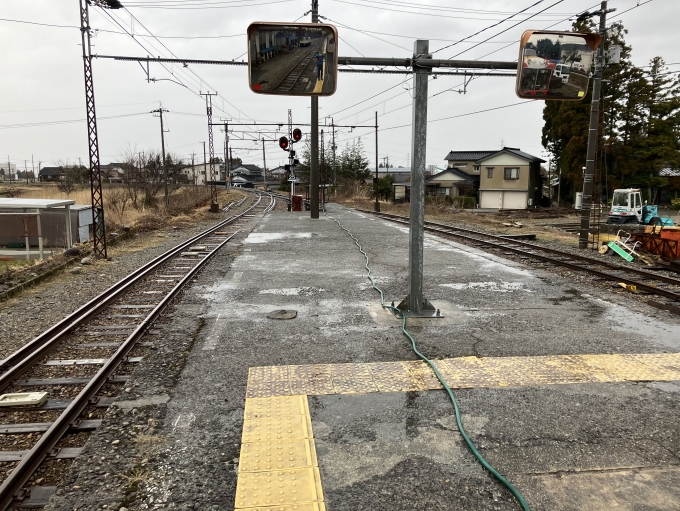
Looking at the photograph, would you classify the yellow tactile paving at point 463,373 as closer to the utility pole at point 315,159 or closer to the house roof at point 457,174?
the utility pole at point 315,159

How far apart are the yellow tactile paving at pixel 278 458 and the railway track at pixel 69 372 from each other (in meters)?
1.23

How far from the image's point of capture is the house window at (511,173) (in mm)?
45281

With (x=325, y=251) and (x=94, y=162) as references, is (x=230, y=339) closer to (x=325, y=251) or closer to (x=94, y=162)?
(x=325, y=251)

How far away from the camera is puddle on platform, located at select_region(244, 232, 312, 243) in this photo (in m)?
15.2

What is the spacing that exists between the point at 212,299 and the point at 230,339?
2153mm

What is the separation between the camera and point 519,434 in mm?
3580

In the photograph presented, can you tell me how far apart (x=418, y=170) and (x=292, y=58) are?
2.19m

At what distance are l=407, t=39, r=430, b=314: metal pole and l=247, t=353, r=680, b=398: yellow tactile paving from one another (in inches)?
67.2

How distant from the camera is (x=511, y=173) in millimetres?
45469

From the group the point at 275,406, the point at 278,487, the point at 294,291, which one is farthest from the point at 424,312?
the point at 278,487

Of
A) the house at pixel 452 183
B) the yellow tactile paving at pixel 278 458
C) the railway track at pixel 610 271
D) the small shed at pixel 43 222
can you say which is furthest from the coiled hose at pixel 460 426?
the house at pixel 452 183

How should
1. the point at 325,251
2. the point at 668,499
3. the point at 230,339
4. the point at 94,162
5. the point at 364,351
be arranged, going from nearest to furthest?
1. the point at 668,499
2. the point at 364,351
3. the point at 230,339
4. the point at 94,162
5. the point at 325,251

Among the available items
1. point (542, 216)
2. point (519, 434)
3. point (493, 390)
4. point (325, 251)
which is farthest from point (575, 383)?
point (542, 216)

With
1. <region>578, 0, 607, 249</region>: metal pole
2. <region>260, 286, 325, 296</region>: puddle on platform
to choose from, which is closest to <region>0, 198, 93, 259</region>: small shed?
<region>260, 286, 325, 296</region>: puddle on platform
